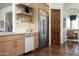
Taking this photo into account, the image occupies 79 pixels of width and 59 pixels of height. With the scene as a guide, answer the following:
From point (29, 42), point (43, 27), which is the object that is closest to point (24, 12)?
point (43, 27)

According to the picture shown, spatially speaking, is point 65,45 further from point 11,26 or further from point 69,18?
point 11,26

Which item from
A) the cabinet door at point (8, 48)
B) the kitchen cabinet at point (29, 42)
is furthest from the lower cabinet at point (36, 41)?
the cabinet door at point (8, 48)

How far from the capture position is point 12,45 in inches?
114

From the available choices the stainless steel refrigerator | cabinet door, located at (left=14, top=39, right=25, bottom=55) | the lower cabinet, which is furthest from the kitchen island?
the stainless steel refrigerator

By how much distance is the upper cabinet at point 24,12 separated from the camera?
294 centimetres

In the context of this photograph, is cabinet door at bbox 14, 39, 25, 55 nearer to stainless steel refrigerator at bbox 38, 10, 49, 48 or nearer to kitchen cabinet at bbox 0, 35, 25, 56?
kitchen cabinet at bbox 0, 35, 25, 56

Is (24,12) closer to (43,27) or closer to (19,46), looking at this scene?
(43,27)

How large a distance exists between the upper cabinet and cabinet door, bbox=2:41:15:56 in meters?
0.47

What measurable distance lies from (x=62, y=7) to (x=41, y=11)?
387 millimetres

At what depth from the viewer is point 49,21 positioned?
2.99 metres

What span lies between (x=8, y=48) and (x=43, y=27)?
0.75m

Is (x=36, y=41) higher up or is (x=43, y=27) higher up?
(x=43, y=27)

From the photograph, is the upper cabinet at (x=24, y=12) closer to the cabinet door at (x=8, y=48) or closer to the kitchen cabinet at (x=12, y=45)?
the kitchen cabinet at (x=12, y=45)

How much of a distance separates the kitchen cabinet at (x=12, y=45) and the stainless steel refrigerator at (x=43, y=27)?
349 millimetres
